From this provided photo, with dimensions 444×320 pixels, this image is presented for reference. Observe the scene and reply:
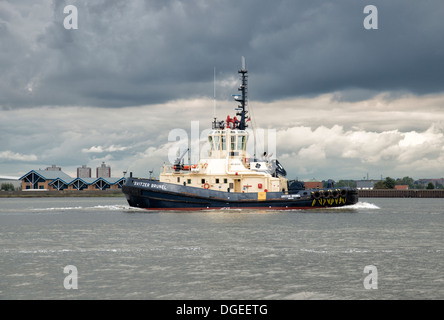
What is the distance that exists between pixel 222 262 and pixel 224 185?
28.6m

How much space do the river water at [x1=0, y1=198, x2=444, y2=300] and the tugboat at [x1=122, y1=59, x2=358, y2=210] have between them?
11.5 meters

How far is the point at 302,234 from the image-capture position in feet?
108

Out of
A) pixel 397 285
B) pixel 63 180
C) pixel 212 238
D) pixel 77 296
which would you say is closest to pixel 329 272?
pixel 397 285

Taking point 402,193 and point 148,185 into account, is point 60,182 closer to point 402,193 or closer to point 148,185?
point 402,193

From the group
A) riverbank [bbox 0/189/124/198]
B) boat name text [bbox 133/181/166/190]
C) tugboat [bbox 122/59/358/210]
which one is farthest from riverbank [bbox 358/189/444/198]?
boat name text [bbox 133/181/166/190]

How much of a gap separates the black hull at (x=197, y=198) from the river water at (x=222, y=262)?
11305 millimetres

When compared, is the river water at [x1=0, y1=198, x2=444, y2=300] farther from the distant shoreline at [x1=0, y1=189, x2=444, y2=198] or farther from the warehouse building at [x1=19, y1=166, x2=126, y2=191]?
the warehouse building at [x1=19, y1=166, x2=126, y2=191]

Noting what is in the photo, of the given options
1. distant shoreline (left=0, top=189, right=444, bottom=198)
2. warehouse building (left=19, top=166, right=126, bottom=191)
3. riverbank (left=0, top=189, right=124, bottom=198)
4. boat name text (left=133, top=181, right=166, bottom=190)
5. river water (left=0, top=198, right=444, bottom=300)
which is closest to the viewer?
river water (left=0, top=198, right=444, bottom=300)

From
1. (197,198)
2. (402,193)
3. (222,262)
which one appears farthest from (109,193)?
(222,262)

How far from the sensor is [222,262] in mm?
22328

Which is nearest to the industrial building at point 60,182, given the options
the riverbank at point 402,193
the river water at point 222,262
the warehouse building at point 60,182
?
the warehouse building at point 60,182

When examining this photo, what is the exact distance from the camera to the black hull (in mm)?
49688

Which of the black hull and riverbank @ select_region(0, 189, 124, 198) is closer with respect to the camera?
the black hull

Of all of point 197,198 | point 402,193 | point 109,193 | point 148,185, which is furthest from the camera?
point 402,193
